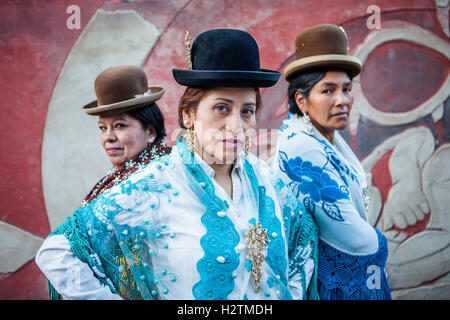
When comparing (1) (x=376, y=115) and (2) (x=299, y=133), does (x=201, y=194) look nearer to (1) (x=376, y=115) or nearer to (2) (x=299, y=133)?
(2) (x=299, y=133)

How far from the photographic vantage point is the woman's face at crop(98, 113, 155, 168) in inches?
100

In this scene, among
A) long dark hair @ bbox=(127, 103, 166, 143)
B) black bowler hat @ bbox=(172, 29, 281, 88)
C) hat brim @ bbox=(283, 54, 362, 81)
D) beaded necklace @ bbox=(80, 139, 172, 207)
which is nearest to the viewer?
black bowler hat @ bbox=(172, 29, 281, 88)

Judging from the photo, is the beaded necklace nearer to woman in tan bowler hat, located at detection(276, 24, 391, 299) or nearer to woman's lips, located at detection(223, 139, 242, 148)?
woman in tan bowler hat, located at detection(276, 24, 391, 299)

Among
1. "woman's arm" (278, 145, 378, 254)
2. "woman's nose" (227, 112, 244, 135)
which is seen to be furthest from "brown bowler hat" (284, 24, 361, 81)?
"woman's nose" (227, 112, 244, 135)

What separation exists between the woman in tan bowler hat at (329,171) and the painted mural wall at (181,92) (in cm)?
158

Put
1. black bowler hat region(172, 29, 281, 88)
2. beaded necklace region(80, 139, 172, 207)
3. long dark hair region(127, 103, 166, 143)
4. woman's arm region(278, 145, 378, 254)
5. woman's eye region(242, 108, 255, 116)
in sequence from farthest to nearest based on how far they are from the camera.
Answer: long dark hair region(127, 103, 166, 143), beaded necklace region(80, 139, 172, 207), woman's arm region(278, 145, 378, 254), woman's eye region(242, 108, 255, 116), black bowler hat region(172, 29, 281, 88)

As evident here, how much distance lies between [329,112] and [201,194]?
1154 mm

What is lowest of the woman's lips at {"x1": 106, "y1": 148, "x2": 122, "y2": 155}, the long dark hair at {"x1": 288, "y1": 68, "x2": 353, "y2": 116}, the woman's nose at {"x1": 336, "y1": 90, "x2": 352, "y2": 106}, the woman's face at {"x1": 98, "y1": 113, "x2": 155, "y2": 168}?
the woman's lips at {"x1": 106, "y1": 148, "x2": 122, "y2": 155}

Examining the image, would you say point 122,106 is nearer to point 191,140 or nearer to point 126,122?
point 126,122

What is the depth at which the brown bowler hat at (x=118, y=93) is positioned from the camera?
250 cm

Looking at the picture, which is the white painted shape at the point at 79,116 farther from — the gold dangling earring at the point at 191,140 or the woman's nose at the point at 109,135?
the gold dangling earring at the point at 191,140

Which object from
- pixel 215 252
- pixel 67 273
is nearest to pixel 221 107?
pixel 215 252

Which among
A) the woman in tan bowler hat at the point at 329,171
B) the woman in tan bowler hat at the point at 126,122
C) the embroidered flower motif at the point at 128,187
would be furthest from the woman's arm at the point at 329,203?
the woman in tan bowler hat at the point at 126,122
